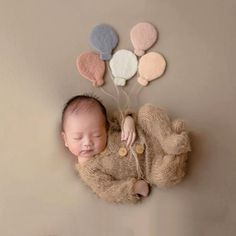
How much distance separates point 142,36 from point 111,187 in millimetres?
436

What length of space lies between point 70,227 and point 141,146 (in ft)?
0.89

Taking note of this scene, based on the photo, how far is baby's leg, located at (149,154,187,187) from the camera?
1.11 meters

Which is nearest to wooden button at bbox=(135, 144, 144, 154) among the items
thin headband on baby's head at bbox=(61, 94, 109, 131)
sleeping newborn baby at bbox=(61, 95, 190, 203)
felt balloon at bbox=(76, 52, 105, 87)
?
sleeping newborn baby at bbox=(61, 95, 190, 203)

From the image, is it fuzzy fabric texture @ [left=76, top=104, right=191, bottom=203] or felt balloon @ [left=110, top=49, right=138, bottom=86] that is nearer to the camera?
fuzzy fabric texture @ [left=76, top=104, right=191, bottom=203]

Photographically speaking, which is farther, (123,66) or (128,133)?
(123,66)

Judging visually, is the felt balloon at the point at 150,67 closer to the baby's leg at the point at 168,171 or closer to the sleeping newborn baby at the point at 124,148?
the sleeping newborn baby at the point at 124,148

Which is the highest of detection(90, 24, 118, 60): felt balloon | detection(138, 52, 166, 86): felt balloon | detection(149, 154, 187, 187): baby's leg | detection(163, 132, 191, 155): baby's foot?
detection(90, 24, 118, 60): felt balloon

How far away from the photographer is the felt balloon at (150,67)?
1244mm

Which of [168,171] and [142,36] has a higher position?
[142,36]

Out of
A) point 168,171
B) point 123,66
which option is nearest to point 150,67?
point 123,66

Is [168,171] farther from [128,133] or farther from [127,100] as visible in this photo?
[127,100]

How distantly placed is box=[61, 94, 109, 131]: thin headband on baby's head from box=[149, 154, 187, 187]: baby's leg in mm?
174

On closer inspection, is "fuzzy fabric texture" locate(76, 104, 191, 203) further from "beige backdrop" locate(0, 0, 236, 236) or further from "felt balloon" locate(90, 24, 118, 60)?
"felt balloon" locate(90, 24, 118, 60)

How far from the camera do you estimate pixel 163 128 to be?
114 centimetres
